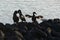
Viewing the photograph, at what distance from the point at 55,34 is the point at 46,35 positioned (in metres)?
0.07

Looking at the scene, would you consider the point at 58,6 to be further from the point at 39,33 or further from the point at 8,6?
the point at 39,33

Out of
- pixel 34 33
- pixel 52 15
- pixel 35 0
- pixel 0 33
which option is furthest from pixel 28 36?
pixel 35 0

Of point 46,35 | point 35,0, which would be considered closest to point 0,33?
point 46,35

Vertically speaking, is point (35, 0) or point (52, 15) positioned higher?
point (35, 0)

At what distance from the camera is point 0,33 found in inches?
48.4

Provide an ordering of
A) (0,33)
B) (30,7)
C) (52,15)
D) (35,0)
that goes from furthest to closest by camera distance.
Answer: (35,0), (30,7), (52,15), (0,33)

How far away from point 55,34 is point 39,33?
103 mm

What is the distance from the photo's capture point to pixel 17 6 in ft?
14.8

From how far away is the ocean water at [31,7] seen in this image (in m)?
3.84

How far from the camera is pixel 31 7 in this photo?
4395 mm

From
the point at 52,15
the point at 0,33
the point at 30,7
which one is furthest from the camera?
the point at 30,7

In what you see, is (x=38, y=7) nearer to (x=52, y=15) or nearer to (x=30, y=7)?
(x=30, y=7)

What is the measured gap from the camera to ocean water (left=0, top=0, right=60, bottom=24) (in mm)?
3836

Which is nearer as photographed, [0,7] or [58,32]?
[58,32]
